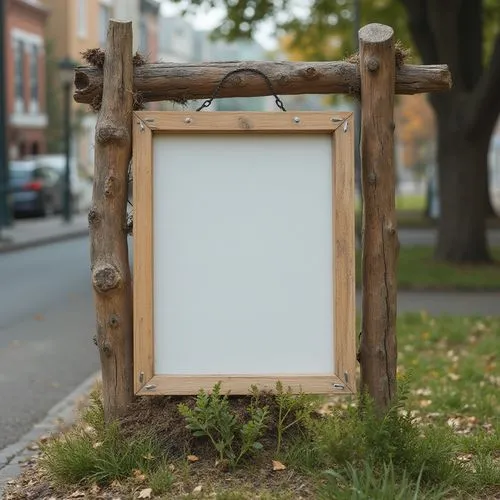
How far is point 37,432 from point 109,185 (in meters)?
2.65

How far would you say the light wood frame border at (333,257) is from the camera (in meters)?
5.25

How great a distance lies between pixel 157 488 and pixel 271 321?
923mm

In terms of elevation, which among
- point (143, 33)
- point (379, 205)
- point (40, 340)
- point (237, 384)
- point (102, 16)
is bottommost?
point (40, 340)

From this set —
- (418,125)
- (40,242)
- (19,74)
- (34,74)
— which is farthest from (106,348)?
(418,125)

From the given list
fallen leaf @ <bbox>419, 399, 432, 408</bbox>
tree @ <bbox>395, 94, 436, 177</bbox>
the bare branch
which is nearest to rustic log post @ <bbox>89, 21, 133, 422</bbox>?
fallen leaf @ <bbox>419, 399, 432, 408</bbox>

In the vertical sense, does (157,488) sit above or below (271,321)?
below

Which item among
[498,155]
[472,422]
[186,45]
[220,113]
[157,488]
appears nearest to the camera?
[157,488]

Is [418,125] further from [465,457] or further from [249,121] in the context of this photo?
[249,121]

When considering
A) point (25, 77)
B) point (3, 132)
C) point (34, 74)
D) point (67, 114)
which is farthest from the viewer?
point (34, 74)

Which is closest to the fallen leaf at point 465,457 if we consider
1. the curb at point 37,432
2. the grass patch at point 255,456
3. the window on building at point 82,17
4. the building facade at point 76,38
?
the grass patch at point 255,456

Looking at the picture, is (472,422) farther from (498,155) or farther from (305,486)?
(498,155)

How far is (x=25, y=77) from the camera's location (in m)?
50.5

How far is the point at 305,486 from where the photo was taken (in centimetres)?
492

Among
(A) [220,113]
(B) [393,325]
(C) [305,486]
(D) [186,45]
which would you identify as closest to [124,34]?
(A) [220,113]
